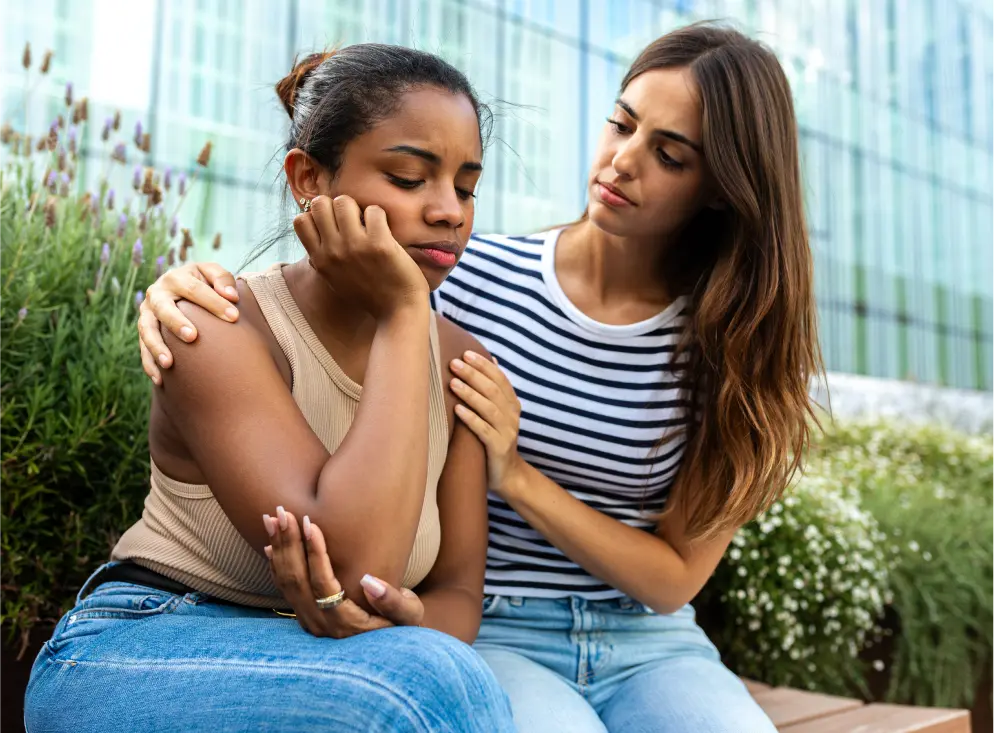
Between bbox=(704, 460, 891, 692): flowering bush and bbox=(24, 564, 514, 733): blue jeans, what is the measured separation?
2.29 metres

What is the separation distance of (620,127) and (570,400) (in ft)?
2.17

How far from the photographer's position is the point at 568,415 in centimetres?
234

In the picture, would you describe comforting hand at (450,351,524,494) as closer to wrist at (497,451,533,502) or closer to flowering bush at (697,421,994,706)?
wrist at (497,451,533,502)

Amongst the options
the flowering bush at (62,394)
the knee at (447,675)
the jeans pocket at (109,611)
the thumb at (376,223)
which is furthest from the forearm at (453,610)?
the flowering bush at (62,394)

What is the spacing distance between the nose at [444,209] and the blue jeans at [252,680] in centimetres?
71

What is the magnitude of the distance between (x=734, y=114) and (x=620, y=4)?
14.0 metres

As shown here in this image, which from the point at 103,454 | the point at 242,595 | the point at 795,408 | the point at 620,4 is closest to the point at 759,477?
the point at 795,408

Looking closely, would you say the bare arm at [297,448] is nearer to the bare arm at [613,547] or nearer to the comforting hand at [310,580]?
the comforting hand at [310,580]

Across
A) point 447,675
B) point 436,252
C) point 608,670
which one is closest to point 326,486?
point 447,675

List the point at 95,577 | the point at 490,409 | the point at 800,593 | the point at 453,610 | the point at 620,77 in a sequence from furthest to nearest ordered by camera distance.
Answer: the point at 620,77 < the point at 800,593 < the point at 490,409 < the point at 453,610 < the point at 95,577

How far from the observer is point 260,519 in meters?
1.44

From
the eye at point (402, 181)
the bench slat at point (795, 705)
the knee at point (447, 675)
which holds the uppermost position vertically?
the eye at point (402, 181)

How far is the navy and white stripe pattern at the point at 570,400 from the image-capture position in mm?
2312

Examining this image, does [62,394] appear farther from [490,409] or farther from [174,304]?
[490,409]
